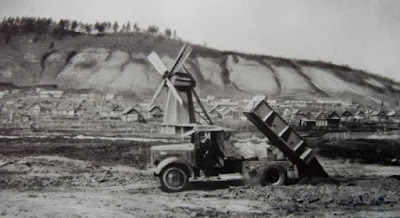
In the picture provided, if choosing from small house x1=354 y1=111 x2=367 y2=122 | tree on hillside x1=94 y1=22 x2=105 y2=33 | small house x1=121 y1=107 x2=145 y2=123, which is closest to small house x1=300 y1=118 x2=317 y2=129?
small house x1=354 y1=111 x2=367 y2=122

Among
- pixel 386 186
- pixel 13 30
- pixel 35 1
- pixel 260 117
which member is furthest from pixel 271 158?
pixel 13 30

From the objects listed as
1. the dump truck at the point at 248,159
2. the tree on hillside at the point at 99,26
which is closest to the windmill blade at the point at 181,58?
the tree on hillside at the point at 99,26

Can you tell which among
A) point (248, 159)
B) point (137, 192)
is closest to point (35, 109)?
point (137, 192)

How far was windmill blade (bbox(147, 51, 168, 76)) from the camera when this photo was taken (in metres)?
11.4

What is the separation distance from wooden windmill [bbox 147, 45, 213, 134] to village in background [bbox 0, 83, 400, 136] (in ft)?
1.24

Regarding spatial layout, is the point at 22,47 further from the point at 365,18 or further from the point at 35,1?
the point at 365,18

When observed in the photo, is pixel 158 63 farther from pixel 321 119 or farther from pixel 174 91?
pixel 321 119

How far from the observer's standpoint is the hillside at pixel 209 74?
1069 cm

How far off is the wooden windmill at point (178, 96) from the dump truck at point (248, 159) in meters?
2.24

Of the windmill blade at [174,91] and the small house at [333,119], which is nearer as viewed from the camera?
the windmill blade at [174,91]

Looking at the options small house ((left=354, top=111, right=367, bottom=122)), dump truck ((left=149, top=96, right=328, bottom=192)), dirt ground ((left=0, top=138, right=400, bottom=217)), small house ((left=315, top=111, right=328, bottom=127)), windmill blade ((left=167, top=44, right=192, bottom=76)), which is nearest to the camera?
dirt ground ((left=0, top=138, right=400, bottom=217))

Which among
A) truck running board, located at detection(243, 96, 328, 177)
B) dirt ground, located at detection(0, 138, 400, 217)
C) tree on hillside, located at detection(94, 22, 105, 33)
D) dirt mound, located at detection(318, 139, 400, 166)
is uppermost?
tree on hillside, located at detection(94, 22, 105, 33)

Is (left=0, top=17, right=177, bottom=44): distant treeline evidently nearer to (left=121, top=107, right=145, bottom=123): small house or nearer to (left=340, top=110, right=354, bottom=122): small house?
(left=121, top=107, right=145, bottom=123): small house

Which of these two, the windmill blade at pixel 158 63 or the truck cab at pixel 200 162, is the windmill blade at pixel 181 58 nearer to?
the windmill blade at pixel 158 63
